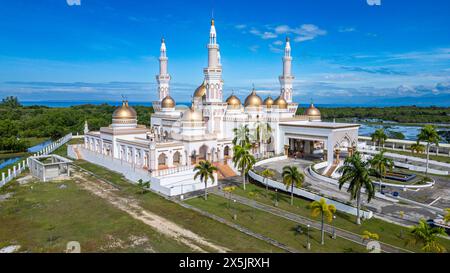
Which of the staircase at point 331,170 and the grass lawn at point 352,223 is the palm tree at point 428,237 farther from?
the staircase at point 331,170

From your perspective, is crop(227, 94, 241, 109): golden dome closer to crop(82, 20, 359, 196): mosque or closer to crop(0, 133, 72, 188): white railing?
crop(82, 20, 359, 196): mosque

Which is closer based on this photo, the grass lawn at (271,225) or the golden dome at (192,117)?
the grass lawn at (271,225)

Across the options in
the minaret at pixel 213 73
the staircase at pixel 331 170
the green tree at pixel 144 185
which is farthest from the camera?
the minaret at pixel 213 73

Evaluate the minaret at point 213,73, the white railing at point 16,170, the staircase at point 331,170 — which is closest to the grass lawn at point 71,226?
the white railing at point 16,170

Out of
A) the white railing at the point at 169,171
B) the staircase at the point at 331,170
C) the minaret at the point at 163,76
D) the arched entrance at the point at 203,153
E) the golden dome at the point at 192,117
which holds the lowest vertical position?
the staircase at the point at 331,170

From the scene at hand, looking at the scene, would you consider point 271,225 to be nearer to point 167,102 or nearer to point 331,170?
point 331,170

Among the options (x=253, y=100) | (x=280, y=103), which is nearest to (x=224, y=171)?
(x=253, y=100)
